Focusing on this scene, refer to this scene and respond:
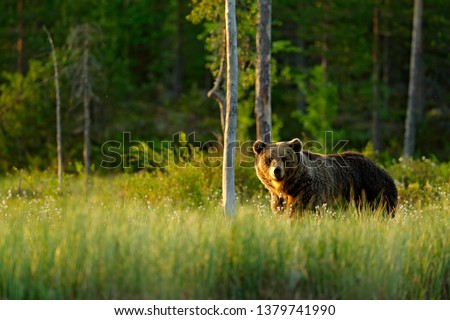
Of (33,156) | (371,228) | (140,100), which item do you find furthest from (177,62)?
(371,228)

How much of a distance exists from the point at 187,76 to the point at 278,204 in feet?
96.2

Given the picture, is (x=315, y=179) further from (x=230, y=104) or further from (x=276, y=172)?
(x=230, y=104)

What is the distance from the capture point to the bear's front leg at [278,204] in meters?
11.3

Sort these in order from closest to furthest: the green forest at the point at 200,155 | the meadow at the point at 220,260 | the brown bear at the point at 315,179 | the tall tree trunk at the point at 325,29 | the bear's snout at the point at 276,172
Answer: the meadow at the point at 220,260 < the green forest at the point at 200,155 < the bear's snout at the point at 276,172 < the brown bear at the point at 315,179 < the tall tree trunk at the point at 325,29

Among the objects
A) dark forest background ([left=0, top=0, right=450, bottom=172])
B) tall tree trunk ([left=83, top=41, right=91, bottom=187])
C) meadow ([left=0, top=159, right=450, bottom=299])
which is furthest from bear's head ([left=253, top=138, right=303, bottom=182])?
dark forest background ([left=0, top=0, right=450, bottom=172])

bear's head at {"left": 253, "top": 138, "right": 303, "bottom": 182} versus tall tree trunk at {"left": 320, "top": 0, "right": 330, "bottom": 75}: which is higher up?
tall tree trunk at {"left": 320, "top": 0, "right": 330, "bottom": 75}

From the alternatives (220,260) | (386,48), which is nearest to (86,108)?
(220,260)

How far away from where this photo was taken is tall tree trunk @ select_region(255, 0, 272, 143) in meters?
16.0

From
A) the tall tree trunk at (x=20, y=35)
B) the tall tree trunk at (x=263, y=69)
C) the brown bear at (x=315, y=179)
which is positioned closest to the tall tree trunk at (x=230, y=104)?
the brown bear at (x=315, y=179)

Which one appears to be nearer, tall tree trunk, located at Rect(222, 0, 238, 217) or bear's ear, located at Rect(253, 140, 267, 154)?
bear's ear, located at Rect(253, 140, 267, 154)

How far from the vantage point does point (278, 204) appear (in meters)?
11.4

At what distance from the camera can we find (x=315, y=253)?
829 centimetres

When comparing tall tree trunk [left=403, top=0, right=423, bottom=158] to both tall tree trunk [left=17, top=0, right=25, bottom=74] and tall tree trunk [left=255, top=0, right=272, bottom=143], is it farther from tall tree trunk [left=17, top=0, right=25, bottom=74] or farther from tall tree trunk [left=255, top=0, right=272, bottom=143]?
tall tree trunk [left=17, top=0, right=25, bottom=74]

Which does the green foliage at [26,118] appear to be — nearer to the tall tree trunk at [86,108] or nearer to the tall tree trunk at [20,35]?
the tall tree trunk at [20,35]
